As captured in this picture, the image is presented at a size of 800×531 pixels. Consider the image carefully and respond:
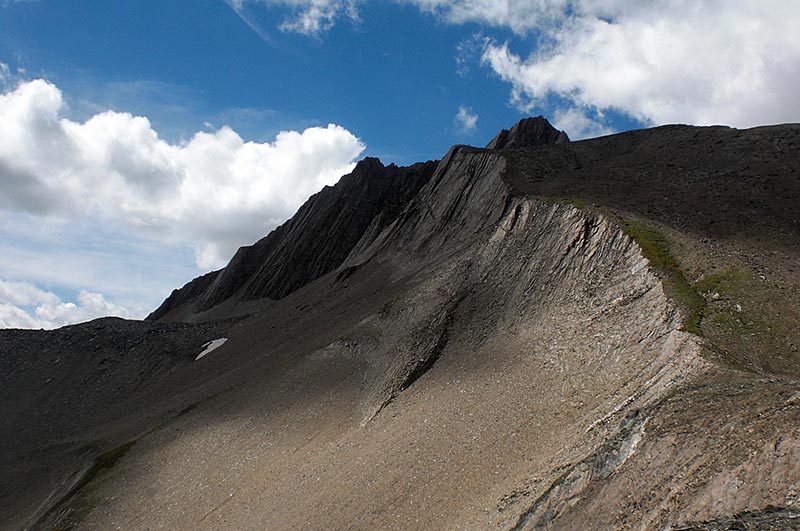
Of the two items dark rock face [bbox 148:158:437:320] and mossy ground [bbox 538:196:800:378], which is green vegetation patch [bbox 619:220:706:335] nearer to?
mossy ground [bbox 538:196:800:378]

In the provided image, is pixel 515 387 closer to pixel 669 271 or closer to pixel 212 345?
pixel 669 271

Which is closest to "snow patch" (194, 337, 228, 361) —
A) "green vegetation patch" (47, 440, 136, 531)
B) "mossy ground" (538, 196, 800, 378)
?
"green vegetation patch" (47, 440, 136, 531)

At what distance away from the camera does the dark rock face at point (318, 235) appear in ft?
332

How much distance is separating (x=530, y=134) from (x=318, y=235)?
43.1 meters

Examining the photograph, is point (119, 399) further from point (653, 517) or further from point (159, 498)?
point (653, 517)

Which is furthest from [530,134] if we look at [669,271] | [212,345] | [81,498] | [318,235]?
[81,498]

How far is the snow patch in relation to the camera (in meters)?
73.1

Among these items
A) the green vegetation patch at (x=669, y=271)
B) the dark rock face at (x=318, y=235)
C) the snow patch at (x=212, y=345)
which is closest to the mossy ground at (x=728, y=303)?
the green vegetation patch at (x=669, y=271)

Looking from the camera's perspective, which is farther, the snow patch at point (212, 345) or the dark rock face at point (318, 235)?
the dark rock face at point (318, 235)

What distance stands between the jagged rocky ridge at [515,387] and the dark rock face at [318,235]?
26.9 metres

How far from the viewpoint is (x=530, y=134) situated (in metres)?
112

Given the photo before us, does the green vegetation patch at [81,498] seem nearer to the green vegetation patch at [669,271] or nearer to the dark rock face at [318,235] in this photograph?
the green vegetation patch at [669,271]

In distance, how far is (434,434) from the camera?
116 feet

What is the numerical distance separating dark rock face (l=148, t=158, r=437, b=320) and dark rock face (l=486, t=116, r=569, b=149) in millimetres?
13644
